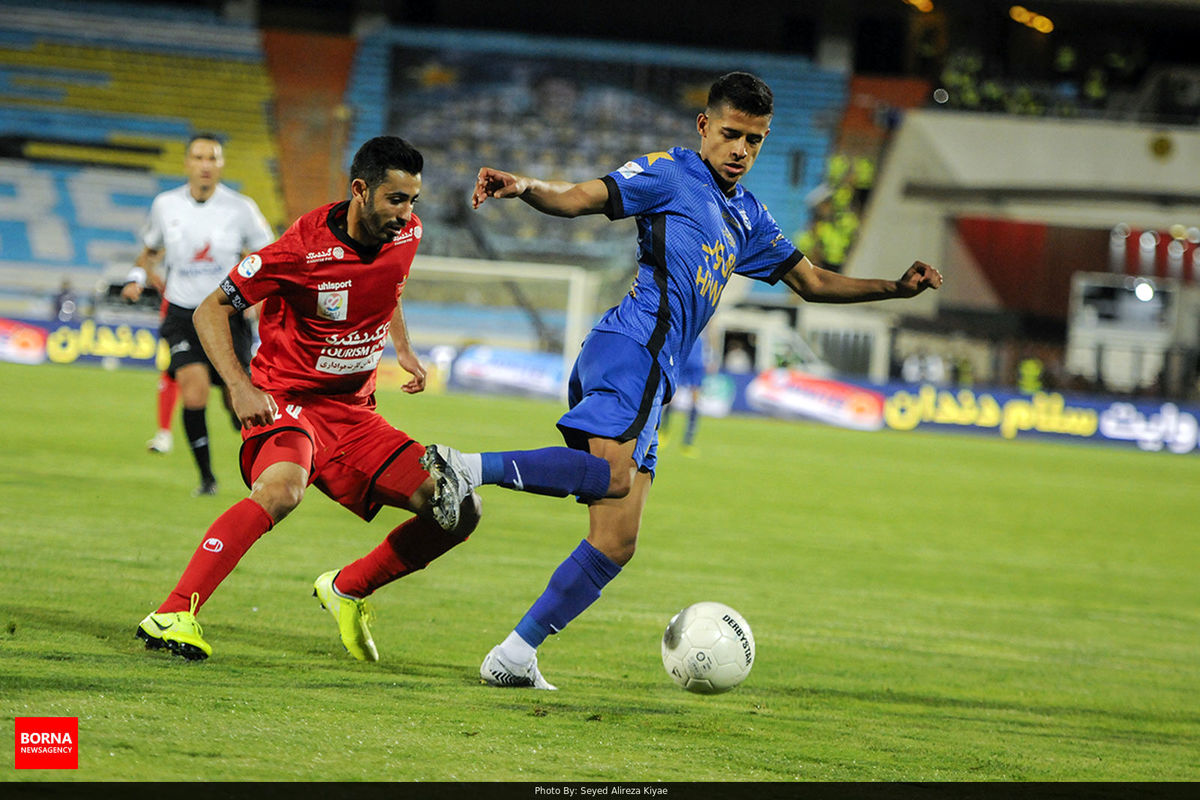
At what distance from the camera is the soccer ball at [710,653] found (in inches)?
187

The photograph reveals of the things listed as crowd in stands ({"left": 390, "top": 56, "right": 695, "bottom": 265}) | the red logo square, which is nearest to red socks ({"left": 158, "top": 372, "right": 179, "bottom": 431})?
the red logo square

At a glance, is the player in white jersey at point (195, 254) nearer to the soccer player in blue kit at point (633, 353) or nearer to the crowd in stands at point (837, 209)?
the soccer player in blue kit at point (633, 353)

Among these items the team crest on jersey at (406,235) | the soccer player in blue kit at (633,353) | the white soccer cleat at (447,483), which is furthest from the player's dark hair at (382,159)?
the white soccer cleat at (447,483)

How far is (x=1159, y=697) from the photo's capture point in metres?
5.77

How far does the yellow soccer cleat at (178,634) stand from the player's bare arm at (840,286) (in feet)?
8.42

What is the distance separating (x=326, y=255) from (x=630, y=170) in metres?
1.14

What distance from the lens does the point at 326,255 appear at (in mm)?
4844

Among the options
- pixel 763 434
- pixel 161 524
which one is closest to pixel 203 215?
pixel 161 524

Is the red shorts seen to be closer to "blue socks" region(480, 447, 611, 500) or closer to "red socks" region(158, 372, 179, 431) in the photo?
"blue socks" region(480, 447, 611, 500)

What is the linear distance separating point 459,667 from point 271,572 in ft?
7.34

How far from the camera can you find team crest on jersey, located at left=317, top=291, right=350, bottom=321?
194 inches

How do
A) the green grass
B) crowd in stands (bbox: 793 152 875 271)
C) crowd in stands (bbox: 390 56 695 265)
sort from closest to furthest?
1. the green grass
2. crowd in stands (bbox: 390 56 695 265)
3. crowd in stands (bbox: 793 152 875 271)

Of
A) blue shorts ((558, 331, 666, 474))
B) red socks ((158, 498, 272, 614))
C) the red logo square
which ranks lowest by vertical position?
the red logo square

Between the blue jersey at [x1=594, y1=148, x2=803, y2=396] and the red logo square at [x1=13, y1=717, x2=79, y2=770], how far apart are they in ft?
7.44
